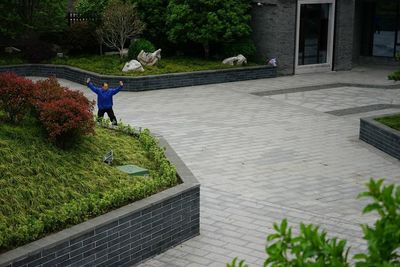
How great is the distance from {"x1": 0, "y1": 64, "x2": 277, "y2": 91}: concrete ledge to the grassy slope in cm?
1101

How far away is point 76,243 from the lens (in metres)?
7.25

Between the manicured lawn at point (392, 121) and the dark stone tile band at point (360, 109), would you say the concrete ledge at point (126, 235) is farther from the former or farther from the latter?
the dark stone tile band at point (360, 109)

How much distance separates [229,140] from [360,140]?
10.0 ft

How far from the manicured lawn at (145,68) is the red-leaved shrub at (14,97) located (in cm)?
1157

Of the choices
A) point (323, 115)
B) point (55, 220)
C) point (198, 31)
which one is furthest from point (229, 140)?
point (198, 31)

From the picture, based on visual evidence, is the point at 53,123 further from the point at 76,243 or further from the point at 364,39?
the point at 364,39

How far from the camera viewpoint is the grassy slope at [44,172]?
771cm

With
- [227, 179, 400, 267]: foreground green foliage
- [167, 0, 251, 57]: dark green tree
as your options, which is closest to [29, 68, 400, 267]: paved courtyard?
[167, 0, 251, 57]: dark green tree

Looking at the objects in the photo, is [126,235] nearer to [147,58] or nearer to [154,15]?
[147,58]

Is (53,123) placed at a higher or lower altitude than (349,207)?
higher

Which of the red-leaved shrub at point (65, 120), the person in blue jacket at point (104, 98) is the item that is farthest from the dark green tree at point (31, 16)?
the red-leaved shrub at point (65, 120)

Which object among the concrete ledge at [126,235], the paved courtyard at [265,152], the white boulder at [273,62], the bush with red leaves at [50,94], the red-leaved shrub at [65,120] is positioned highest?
the bush with red leaves at [50,94]

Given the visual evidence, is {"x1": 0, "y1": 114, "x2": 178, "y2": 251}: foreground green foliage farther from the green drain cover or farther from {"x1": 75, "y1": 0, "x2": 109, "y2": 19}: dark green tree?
{"x1": 75, "y1": 0, "x2": 109, "y2": 19}: dark green tree

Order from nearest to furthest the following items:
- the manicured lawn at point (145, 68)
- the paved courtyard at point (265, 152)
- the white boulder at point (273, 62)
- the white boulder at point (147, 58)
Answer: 1. the paved courtyard at point (265, 152)
2. the manicured lawn at point (145, 68)
3. the white boulder at point (147, 58)
4. the white boulder at point (273, 62)
